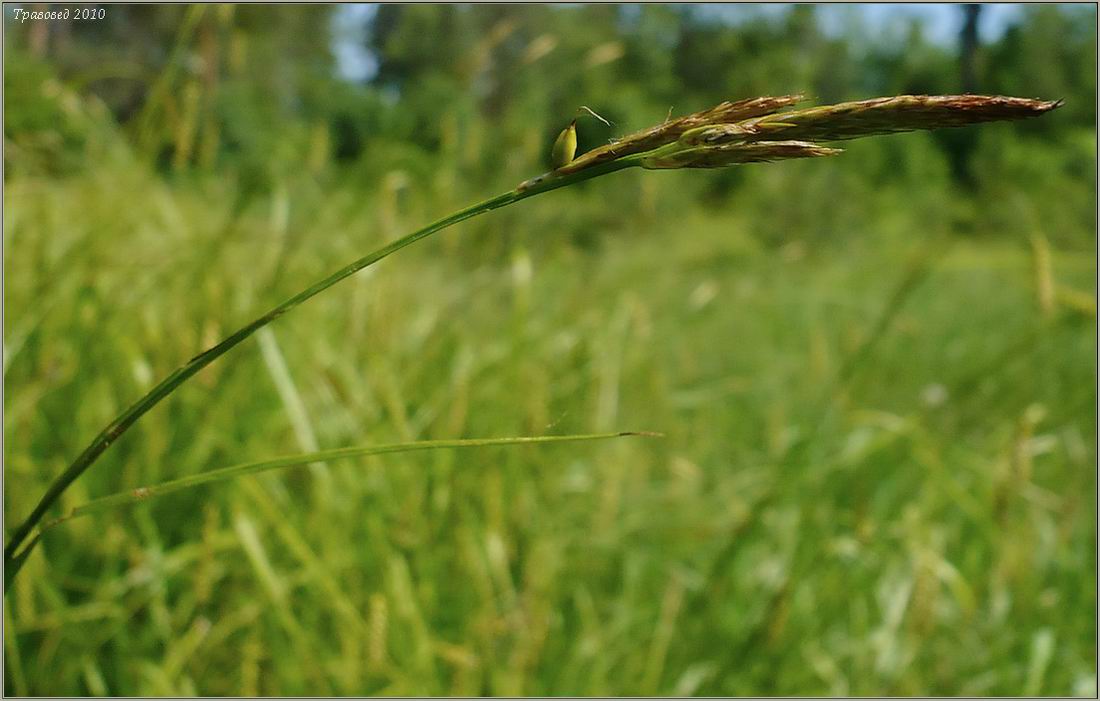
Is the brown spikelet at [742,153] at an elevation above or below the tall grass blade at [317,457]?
above

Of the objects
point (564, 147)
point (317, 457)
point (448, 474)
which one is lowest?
point (448, 474)

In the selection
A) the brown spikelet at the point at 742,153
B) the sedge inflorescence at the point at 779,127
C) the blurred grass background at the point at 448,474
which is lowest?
the blurred grass background at the point at 448,474

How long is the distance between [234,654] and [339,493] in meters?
0.28

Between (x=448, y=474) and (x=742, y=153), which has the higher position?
(x=742, y=153)

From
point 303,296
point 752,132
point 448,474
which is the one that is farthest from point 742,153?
point 448,474

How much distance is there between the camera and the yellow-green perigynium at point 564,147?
1.08 feet

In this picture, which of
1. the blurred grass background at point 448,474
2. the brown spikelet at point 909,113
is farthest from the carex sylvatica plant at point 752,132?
the blurred grass background at point 448,474

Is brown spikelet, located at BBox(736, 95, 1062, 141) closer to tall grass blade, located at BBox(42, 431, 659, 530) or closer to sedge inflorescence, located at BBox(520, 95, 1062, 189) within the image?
sedge inflorescence, located at BBox(520, 95, 1062, 189)

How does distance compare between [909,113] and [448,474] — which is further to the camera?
[448,474]

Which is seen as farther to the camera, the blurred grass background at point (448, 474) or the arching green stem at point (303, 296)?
the blurred grass background at point (448, 474)

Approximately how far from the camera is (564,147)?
0.33 metres

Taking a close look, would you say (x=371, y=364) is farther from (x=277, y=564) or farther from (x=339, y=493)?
(x=277, y=564)

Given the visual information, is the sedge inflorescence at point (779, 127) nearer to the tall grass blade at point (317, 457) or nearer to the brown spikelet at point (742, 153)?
the brown spikelet at point (742, 153)

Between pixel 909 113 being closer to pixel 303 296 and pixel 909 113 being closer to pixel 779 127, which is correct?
pixel 779 127
